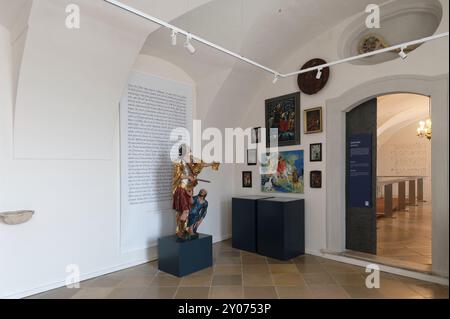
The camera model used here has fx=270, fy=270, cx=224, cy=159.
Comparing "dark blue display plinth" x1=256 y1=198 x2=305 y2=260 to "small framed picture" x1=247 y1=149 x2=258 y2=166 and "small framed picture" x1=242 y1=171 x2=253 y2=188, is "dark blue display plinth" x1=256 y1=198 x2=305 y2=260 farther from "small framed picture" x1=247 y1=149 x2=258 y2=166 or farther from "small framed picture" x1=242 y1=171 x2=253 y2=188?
"small framed picture" x1=247 y1=149 x2=258 y2=166

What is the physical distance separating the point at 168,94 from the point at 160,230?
2.16 m

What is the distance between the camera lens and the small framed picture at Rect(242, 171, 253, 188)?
515cm

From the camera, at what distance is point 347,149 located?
4.06 meters

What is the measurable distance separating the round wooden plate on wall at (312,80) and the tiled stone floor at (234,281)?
101 inches

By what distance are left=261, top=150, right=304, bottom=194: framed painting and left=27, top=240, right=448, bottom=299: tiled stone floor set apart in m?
1.17

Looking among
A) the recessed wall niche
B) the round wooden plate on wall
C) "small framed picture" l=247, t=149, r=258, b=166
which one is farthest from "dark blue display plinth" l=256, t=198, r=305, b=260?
the recessed wall niche

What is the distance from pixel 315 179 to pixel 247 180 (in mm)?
1387

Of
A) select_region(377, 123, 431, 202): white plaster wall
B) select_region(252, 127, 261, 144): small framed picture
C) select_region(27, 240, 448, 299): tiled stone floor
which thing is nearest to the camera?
select_region(377, 123, 431, 202): white plaster wall

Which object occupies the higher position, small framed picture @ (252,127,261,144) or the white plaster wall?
small framed picture @ (252,127,261,144)

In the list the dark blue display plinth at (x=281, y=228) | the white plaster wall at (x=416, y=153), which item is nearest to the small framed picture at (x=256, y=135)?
the dark blue display plinth at (x=281, y=228)

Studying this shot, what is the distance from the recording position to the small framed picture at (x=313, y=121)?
417cm

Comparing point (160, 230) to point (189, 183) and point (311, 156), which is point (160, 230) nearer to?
point (189, 183)

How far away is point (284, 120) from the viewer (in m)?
4.58

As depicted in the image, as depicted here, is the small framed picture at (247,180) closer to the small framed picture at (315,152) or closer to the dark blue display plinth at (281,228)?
the dark blue display plinth at (281,228)
